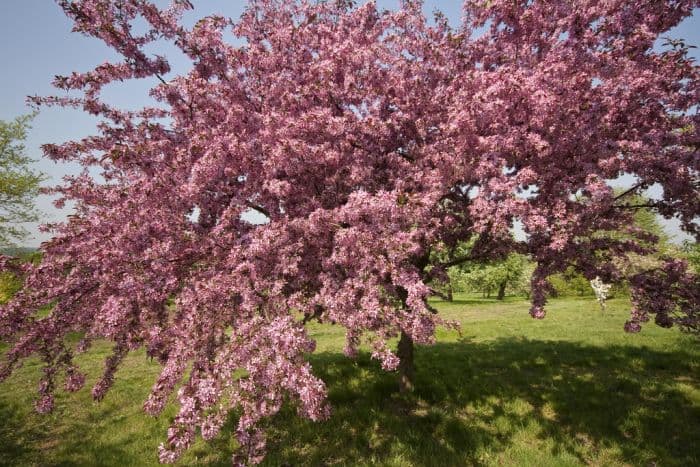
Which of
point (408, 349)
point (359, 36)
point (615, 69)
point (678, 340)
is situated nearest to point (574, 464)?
point (408, 349)

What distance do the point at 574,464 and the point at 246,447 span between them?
6.14 metres

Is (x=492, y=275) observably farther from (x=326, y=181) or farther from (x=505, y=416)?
(x=326, y=181)

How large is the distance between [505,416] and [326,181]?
281 inches

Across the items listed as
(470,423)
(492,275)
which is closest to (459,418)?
(470,423)

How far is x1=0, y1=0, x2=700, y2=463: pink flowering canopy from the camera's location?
5984 millimetres

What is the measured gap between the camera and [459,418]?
29.0 feet

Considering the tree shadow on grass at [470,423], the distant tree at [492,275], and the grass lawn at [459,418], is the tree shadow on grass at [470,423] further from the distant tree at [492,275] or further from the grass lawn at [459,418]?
the distant tree at [492,275]

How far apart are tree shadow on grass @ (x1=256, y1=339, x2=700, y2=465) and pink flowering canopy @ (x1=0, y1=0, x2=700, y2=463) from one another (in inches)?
97.8

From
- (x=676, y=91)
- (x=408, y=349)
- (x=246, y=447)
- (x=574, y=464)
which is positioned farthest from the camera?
(x=408, y=349)

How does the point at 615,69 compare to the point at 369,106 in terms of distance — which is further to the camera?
the point at 369,106

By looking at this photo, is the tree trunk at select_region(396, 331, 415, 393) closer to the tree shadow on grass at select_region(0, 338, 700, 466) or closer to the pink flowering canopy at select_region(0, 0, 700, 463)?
the tree shadow on grass at select_region(0, 338, 700, 466)

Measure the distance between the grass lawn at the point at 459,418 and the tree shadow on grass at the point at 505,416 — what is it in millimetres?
31

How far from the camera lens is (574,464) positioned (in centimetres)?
694

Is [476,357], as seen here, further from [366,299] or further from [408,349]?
[366,299]
